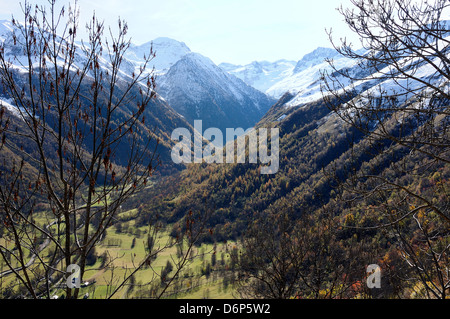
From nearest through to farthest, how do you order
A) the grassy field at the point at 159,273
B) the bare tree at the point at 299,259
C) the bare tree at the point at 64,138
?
the bare tree at the point at 64,138, the bare tree at the point at 299,259, the grassy field at the point at 159,273

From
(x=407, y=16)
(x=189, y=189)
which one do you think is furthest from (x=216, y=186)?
(x=407, y=16)

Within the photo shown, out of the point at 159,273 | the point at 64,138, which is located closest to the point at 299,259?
the point at 64,138

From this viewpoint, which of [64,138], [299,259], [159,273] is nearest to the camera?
[64,138]

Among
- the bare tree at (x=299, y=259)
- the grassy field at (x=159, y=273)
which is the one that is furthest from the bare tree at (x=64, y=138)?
the grassy field at (x=159, y=273)

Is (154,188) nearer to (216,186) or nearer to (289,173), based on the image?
(216,186)

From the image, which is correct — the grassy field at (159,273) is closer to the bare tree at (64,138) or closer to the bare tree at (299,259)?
the bare tree at (299,259)

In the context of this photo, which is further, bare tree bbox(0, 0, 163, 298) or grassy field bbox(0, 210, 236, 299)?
Result: grassy field bbox(0, 210, 236, 299)

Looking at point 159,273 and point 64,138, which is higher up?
point 64,138

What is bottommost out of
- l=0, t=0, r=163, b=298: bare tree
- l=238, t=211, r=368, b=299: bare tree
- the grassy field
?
the grassy field

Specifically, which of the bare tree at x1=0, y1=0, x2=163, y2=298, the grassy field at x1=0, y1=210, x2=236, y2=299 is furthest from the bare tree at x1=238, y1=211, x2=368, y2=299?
the grassy field at x1=0, y1=210, x2=236, y2=299

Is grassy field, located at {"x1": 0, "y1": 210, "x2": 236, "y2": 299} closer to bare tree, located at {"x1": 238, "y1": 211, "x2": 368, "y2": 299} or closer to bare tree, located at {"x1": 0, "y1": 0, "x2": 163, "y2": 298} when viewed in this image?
bare tree, located at {"x1": 238, "y1": 211, "x2": 368, "y2": 299}

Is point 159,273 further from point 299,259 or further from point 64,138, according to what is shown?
point 64,138

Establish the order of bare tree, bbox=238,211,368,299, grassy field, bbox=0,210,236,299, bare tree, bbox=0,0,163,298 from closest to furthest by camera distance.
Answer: bare tree, bbox=0,0,163,298 < bare tree, bbox=238,211,368,299 < grassy field, bbox=0,210,236,299
